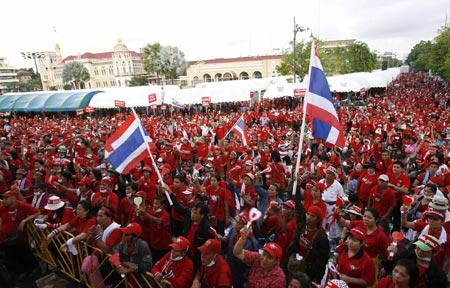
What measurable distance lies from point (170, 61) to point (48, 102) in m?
30.8

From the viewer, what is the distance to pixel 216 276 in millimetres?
3322

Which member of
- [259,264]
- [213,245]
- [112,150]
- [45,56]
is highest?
[45,56]

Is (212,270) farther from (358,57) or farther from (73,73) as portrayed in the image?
(73,73)

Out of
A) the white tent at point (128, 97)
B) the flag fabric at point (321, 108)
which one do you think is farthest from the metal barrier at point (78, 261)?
the white tent at point (128, 97)

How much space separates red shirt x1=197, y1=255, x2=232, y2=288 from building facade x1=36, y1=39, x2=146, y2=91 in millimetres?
93487

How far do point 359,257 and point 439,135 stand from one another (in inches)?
344

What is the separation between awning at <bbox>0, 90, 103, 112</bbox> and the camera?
31.3 m

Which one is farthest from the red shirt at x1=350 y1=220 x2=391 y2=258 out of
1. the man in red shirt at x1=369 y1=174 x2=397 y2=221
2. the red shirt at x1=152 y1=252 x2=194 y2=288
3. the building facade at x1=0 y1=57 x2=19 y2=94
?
the building facade at x1=0 y1=57 x2=19 y2=94

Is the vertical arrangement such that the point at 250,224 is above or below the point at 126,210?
above

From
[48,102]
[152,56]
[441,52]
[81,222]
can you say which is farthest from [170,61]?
[81,222]

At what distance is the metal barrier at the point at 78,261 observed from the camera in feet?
12.7

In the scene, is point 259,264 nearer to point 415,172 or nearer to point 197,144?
point 415,172

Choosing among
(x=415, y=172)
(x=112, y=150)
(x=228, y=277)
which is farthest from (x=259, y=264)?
(x=415, y=172)

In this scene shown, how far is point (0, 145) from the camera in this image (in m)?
10.3
